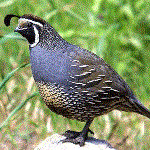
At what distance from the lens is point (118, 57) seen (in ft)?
13.6

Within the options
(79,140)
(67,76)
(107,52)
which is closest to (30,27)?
(67,76)

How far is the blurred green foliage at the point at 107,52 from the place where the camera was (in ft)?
13.6

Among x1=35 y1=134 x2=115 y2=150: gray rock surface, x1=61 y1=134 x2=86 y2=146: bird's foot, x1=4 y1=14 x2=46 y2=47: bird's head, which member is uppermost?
x1=4 y1=14 x2=46 y2=47: bird's head

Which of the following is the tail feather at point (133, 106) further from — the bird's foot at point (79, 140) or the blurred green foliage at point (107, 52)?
the blurred green foliage at point (107, 52)

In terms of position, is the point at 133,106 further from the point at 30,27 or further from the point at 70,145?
the point at 30,27

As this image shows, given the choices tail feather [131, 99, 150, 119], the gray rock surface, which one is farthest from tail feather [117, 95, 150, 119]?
the gray rock surface

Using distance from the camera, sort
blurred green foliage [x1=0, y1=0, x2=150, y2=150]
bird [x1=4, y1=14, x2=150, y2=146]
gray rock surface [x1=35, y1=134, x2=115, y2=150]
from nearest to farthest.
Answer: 1. bird [x1=4, y1=14, x2=150, y2=146]
2. gray rock surface [x1=35, y1=134, x2=115, y2=150]
3. blurred green foliage [x1=0, y1=0, x2=150, y2=150]

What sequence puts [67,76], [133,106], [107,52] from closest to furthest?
[67,76], [133,106], [107,52]

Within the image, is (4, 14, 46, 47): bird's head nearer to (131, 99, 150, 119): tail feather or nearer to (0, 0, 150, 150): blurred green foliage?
(131, 99, 150, 119): tail feather

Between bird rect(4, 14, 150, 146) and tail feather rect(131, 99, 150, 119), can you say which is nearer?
bird rect(4, 14, 150, 146)

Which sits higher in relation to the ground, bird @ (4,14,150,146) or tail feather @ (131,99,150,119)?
bird @ (4,14,150,146)

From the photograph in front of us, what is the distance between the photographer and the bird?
3094 millimetres

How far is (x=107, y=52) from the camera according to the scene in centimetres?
414

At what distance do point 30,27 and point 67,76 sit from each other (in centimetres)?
43
